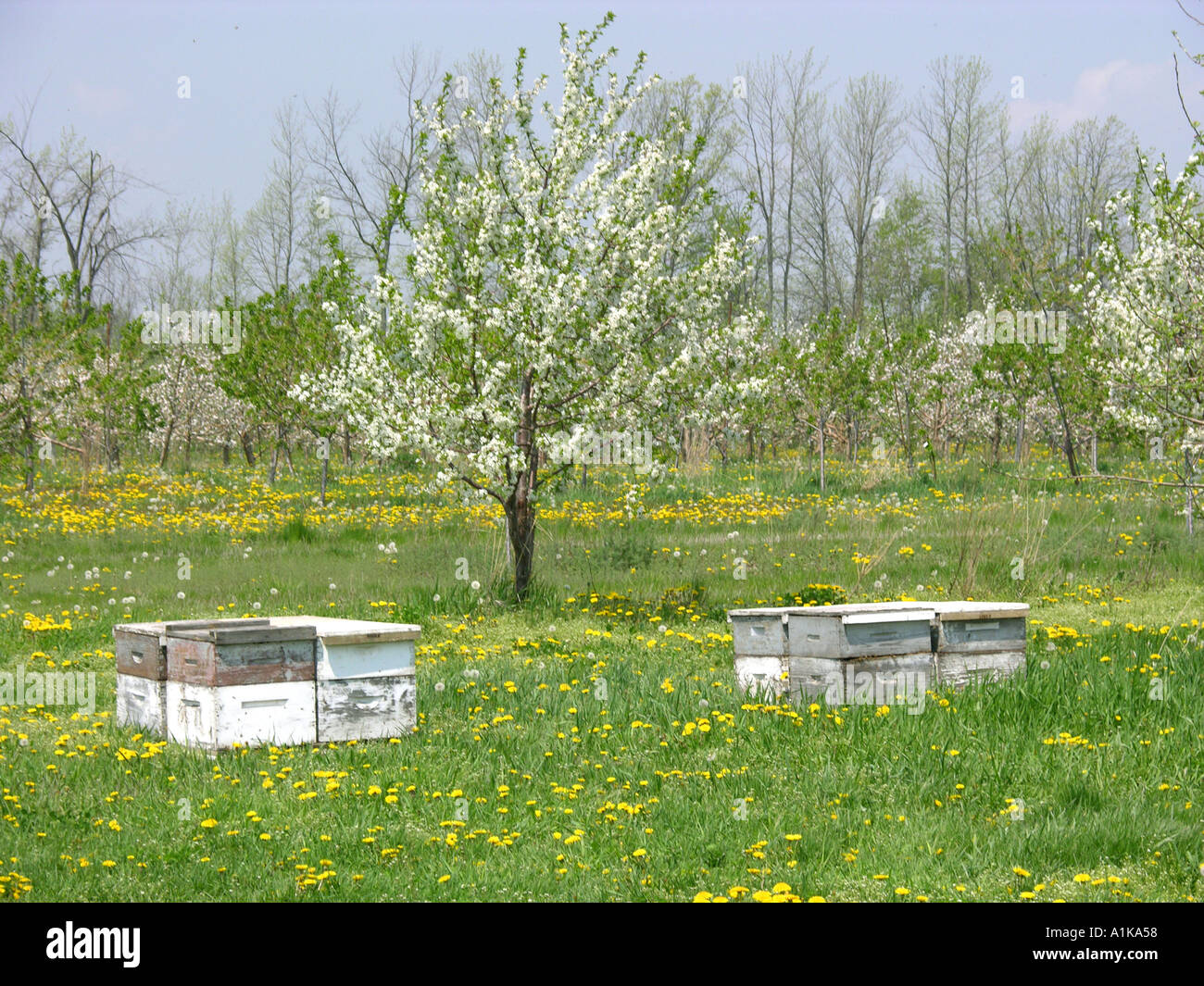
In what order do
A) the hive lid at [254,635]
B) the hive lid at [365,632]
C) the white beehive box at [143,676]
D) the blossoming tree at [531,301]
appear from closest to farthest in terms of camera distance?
the hive lid at [254,635] → the hive lid at [365,632] → the white beehive box at [143,676] → the blossoming tree at [531,301]

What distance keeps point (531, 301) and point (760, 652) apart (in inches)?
200

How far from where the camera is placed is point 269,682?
6.32 meters

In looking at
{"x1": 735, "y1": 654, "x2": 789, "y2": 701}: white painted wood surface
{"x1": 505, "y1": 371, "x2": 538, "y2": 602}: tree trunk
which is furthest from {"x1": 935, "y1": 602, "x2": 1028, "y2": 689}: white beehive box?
{"x1": 505, "y1": 371, "x2": 538, "y2": 602}: tree trunk

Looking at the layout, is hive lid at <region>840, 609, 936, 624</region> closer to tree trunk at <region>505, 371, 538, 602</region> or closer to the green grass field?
the green grass field

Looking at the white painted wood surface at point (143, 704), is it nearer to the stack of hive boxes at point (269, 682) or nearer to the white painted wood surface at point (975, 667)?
the stack of hive boxes at point (269, 682)

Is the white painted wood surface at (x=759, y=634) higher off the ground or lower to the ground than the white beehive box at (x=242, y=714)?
higher

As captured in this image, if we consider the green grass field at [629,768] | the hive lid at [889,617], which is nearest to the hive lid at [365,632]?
the green grass field at [629,768]

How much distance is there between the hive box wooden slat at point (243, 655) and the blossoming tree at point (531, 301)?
5039 mm

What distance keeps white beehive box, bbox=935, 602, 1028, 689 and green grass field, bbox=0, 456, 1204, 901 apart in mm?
209

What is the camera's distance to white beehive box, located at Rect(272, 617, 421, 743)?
6.50m

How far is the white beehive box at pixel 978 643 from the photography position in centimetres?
739

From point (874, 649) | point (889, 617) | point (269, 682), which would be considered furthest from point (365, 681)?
point (889, 617)

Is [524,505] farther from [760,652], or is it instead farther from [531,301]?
[760,652]
